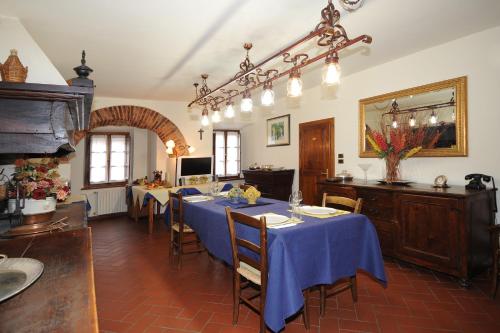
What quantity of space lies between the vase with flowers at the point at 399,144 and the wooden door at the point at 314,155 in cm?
107

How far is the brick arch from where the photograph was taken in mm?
5164

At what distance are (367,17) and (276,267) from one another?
2.34 m

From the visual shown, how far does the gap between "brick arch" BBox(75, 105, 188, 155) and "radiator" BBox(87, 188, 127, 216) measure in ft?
4.50

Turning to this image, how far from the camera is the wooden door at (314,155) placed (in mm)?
4586

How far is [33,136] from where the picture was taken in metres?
1.28

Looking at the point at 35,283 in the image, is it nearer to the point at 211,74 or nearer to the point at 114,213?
the point at 211,74

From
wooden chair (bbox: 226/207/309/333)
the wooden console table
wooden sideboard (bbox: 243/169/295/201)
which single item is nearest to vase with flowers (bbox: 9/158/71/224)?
the wooden console table

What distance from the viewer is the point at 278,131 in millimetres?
5852

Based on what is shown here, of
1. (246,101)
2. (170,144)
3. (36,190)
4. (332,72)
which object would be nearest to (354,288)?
(332,72)

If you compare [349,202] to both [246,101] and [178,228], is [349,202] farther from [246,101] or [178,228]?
[178,228]

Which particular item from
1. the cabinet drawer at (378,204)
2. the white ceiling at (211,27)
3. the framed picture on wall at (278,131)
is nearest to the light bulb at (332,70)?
the white ceiling at (211,27)

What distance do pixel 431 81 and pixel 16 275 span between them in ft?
13.6

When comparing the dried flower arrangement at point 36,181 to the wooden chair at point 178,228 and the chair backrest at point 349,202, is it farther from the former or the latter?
the chair backrest at point 349,202

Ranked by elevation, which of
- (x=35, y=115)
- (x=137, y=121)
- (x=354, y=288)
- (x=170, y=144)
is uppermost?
(x=137, y=121)
